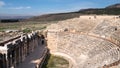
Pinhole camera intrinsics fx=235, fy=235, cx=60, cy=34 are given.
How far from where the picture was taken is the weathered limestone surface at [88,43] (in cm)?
2541

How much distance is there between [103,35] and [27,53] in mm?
11486

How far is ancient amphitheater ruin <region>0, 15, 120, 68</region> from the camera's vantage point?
25.5m

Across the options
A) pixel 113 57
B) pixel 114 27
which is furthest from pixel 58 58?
pixel 113 57

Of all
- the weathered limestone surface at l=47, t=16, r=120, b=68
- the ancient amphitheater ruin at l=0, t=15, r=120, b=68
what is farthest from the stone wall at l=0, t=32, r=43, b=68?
the weathered limestone surface at l=47, t=16, r=120, b=68

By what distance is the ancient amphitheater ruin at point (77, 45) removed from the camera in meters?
25.5

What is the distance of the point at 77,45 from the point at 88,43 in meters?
2.42

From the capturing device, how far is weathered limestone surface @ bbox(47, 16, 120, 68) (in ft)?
83.4

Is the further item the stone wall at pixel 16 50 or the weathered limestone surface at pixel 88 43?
the stone wall at pixel 16 50

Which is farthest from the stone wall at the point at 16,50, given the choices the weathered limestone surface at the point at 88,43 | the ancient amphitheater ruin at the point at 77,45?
the weathered limestone surface at the point at 88,43

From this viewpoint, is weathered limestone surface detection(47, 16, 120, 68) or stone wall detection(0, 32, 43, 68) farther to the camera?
stone wall detection(0, 32, 43, 68)

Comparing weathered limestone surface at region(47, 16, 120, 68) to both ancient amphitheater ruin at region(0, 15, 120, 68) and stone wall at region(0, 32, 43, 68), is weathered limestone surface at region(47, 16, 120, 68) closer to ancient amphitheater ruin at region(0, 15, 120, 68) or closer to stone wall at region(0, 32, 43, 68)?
ancient amphitheater ruin at region(0, 15, 120, 68)

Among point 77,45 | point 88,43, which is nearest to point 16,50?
point 77,45

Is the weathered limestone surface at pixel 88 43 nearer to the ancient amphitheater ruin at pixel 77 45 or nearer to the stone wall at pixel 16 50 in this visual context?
the ancient amphitheater ruin at pixel 77 45

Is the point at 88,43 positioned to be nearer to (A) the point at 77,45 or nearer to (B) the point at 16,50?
(A) the point at 77,45
